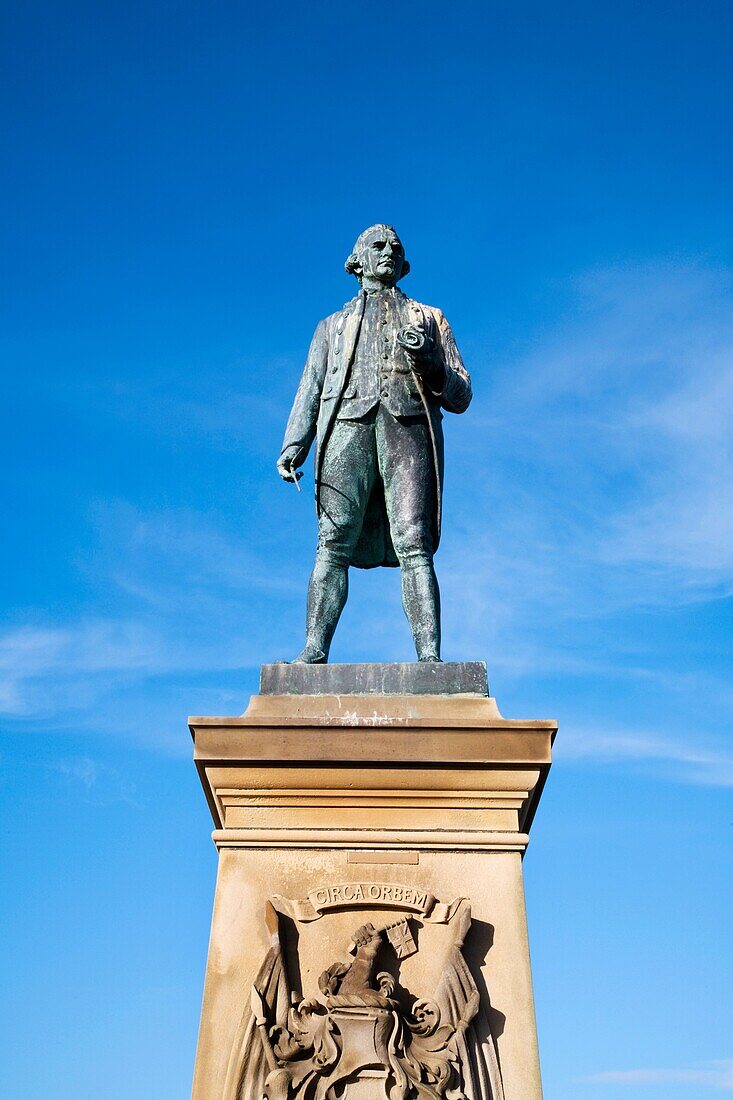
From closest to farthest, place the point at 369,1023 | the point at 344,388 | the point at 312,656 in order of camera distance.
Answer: the point at 369,1023 → the point at 312,656 → the point at 344,388

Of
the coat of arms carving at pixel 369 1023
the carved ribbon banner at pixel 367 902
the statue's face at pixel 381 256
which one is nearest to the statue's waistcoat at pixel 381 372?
the statue's face at pixel 381 256

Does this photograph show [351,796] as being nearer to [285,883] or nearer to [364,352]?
[285,883]

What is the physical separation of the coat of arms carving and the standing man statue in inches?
71.1

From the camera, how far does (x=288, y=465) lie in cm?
840

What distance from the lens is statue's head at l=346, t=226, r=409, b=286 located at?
8.70 meters

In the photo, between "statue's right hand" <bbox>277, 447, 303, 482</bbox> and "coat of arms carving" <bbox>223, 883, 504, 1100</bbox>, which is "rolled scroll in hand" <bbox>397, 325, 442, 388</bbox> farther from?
"coat of arms carving" <bbox>223, 883, 504, 1100</bbox>

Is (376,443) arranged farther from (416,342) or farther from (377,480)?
(416,342)

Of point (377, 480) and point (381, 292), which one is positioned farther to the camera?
point (381, 292)

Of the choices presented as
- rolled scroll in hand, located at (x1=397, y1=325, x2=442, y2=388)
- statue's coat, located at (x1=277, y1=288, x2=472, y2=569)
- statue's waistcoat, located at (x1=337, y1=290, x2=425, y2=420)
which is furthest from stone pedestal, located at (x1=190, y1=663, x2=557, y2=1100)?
rolled scroll in hand, located at (x1=397, y1=325, x2=442, y2=388)

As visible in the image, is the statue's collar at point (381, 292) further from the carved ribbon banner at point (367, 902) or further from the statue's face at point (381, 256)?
the carved ribbon banner at point (367, 902)

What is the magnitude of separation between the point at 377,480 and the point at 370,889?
267 centimetres

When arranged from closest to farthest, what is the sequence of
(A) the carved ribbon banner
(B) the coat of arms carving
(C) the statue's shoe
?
(B) the coat of arms carving < (A) the carved ribbon banner < (C) the statue's shoe

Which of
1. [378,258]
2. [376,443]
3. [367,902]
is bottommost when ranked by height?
[367,902]

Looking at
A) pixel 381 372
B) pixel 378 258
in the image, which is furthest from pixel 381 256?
pixel 381 372
